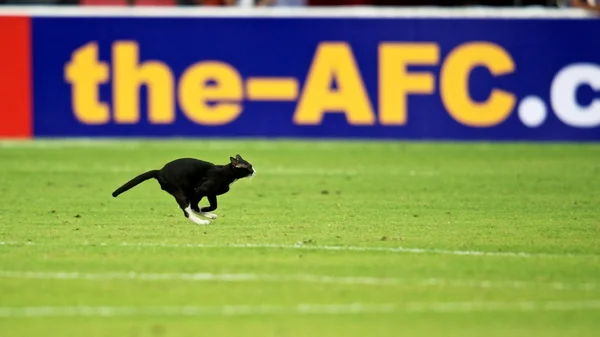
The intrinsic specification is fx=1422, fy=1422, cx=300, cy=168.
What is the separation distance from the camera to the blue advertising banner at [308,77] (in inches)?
1007

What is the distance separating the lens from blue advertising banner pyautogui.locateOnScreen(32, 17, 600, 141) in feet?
83.9

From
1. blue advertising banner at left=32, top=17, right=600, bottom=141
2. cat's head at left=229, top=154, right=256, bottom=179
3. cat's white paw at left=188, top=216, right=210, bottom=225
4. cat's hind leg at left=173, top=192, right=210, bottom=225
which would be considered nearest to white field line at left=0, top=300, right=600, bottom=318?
cat's head at left=229, top=154, right=256, bottom=179

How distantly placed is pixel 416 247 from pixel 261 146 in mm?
12423

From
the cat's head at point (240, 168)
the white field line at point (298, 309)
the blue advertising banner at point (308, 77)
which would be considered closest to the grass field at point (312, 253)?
the white field line at point (298, 309)

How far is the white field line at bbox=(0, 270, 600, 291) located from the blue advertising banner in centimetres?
1440

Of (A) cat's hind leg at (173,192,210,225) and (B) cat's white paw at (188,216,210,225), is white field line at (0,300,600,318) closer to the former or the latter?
(A) cat's hind leg at (173,192,210,225)

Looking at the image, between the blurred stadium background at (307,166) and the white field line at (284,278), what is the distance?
3 cm

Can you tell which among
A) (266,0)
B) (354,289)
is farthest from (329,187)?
(266,0)

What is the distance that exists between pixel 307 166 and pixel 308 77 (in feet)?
12.6

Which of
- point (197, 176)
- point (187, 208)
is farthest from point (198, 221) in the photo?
point (197, 176)

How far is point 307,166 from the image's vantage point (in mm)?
22109

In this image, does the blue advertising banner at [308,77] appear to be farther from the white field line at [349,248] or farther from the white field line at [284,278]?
the white field line at [284,278]

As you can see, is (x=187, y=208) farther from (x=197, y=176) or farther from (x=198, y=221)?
(x=197, y=176)

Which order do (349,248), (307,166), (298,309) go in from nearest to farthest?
(298,309) → (349,248) → (307,166)
